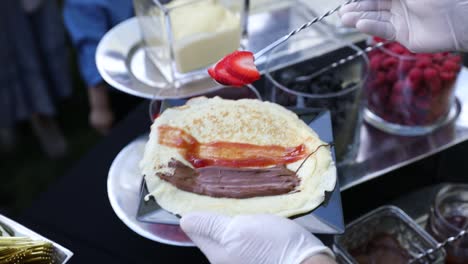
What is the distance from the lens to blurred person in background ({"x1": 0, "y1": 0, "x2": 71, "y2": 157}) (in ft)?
4.85

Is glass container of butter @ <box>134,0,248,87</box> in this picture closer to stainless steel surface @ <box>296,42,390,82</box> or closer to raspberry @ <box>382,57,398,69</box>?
stainless steel surface @ <box>296,42,390,82</box>

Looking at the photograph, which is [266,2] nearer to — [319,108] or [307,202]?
[319,108]

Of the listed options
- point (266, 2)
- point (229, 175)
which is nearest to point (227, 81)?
point (229, 175)

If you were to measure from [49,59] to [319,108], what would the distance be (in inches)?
40.4

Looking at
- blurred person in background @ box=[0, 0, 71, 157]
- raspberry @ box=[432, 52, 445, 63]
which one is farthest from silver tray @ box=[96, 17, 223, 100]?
blurred person in background @ box=[0, 0, 71, 157]

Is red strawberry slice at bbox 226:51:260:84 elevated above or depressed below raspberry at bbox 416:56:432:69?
above

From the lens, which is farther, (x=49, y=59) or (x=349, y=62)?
(x=49, y=59)

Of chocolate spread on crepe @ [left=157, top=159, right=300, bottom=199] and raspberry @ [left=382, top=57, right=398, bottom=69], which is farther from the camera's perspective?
raspberry @ [left=382, top=57, right=398, bottom=69]

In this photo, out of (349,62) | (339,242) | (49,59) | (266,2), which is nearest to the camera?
(339,242)

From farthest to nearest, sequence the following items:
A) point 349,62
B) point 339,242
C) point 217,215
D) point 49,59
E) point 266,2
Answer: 1. point 49,59
2. point 266,2
3. point 349,62
4. point 339,242
5. point 217,215

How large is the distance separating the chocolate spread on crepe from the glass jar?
0.25m

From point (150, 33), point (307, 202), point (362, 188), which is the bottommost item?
point (362, 188)

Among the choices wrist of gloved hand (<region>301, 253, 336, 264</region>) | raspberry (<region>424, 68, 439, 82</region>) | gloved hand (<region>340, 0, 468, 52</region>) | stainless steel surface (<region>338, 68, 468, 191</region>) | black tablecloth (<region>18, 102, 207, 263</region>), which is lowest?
stainless steel surface (<region>338, 68, 468, 191</region>)

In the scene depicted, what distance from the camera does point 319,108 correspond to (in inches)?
33.0
